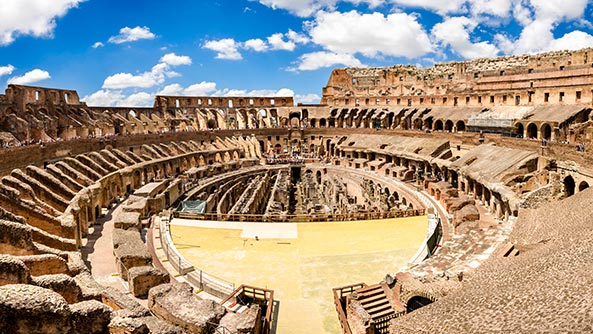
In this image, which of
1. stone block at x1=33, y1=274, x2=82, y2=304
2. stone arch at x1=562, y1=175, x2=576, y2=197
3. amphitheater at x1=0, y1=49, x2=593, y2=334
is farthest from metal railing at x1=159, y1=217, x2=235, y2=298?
stone arch at x1=562, y1=175, x2=576, y2=197

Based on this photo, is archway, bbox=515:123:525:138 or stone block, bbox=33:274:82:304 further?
archway, bbox=515:123:525:138

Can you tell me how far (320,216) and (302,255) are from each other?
19.8 ft

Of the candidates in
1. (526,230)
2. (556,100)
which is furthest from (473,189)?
(526,230)

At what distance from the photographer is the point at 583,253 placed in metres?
8.56

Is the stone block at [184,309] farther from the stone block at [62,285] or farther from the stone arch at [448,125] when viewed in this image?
the stone arch at [448,125]

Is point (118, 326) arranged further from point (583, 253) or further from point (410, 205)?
point (410, 205)

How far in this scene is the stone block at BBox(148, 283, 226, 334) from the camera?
1001 cm

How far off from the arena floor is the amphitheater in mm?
89

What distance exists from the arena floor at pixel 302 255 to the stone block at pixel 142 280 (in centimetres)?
256

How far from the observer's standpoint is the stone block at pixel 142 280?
40.5ft

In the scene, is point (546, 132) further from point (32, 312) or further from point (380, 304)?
point (32, 312)

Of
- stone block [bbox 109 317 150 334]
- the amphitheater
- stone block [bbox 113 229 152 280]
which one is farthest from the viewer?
stone block [bbox 113 229 152 280]

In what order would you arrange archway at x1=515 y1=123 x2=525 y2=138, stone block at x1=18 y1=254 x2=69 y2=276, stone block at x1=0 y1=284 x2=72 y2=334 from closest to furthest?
1. stone block at x1=0 y1=284 x2=72 y2=334
2. stone block at x1=18 y1=254 x2=69 y2=276
3. archway at x1=515 y1=123 x2=525 y2=138

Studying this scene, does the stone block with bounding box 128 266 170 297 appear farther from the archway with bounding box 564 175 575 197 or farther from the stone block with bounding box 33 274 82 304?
the archway with bounding box 564 175 575 197
